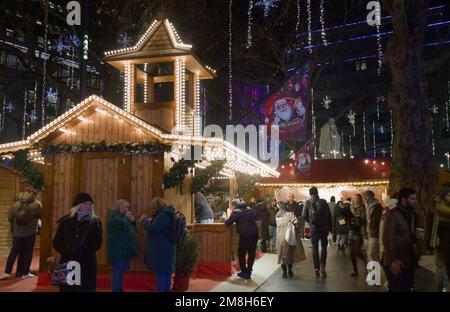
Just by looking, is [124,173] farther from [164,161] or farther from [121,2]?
[121,2]

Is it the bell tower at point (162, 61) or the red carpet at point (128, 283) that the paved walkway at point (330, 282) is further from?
the bell tower at point (162, 61)

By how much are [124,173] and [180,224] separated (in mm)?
2692

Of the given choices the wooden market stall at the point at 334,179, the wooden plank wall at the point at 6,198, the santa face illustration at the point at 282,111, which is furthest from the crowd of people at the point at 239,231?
the wooden market stall at the point at 334,179

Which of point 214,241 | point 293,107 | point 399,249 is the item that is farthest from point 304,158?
point 399,249

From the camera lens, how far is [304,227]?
21562 mm

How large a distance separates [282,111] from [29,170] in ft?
26.3

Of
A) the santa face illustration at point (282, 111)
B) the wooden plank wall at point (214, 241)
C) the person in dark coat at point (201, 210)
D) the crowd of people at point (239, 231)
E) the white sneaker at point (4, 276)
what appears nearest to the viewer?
the crowd of people at point (239, 231)

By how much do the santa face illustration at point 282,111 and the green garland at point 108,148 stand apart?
20.2 feet

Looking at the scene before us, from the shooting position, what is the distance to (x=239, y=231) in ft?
35.6

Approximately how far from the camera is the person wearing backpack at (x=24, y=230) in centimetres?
1066

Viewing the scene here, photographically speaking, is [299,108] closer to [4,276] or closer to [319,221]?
[319,221]

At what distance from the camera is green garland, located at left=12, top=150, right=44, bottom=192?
1089 cm

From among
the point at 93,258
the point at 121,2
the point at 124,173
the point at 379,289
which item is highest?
the point at 121,2
